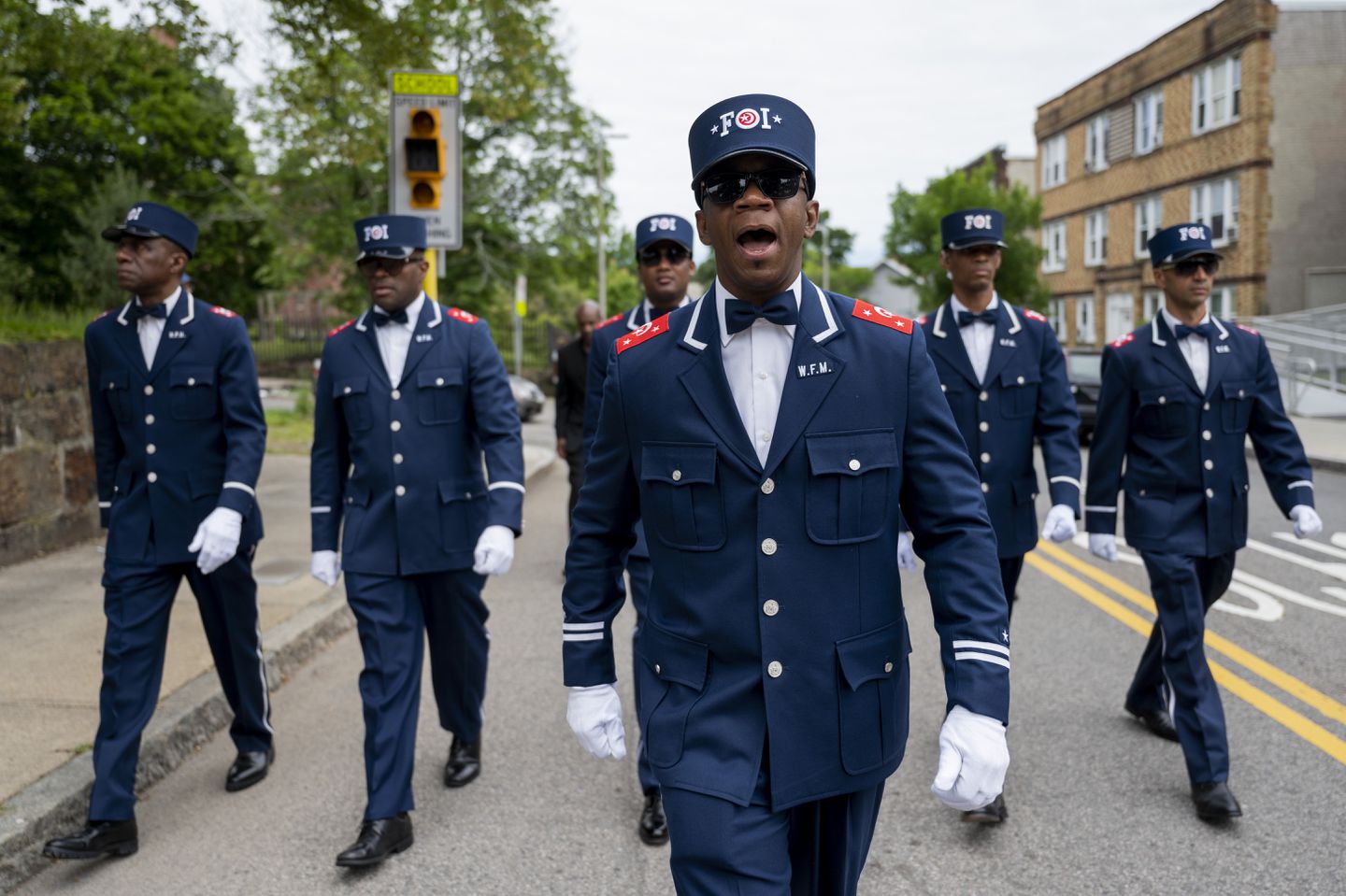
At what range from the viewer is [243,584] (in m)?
5.07

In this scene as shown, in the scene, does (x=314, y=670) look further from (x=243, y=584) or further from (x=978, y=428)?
(x=978, y=428)

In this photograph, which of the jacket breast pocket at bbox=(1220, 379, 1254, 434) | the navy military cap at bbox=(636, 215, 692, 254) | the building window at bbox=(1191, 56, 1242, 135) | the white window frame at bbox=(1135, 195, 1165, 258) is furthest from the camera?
the white window frame at bbox=(1135, 195, 1165, 258)

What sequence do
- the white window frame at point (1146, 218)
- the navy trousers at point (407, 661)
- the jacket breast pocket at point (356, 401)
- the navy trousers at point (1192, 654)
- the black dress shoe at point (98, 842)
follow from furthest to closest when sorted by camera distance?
the white window frame at point (1146, 218) → the jacket breast pocket at point (356, 401) → the navy trousers at point (1192, 654) → the navy trousers at point (407, 661) → the black dress shoe at point (98, 842)

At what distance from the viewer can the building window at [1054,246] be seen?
42.5 meters

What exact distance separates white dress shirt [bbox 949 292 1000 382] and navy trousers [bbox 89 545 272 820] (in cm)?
318

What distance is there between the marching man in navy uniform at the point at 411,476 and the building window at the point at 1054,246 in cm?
4039

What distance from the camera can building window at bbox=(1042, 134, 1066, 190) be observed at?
4222 centimetres

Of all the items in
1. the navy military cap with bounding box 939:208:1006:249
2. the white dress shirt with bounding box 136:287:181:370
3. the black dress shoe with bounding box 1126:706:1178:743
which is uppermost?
the navy military cap with bounding box 939:208:1006:249

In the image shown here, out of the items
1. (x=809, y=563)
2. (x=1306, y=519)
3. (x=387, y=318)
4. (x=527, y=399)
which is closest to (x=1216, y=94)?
(x=527, y=399)

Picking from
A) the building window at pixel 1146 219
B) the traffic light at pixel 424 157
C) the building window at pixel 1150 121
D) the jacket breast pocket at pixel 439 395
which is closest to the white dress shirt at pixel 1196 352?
the jacket breast pocket at pixel 439 395

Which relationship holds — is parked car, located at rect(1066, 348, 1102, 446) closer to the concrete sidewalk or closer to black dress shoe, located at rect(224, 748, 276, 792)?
the concrete sidewalk

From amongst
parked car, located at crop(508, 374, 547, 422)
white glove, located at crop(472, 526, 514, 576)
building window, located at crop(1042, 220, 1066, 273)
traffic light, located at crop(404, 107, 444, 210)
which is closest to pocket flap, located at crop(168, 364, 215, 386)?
white glove, located at crop(472, 526, 514, 576)

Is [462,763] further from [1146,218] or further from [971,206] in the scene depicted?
[1146,218]

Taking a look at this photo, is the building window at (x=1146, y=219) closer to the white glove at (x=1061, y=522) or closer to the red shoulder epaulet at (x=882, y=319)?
the white glove at (x=1061, y=522)
